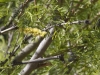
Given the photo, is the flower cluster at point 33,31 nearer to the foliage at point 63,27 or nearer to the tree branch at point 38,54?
the foliage at point 63,27

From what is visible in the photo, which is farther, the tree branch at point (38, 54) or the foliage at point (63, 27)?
the tree branch at point (38, 54)

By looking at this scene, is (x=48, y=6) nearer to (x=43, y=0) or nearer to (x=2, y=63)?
(x=43, y=0)

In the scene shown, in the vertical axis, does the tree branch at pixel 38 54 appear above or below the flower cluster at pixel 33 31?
below

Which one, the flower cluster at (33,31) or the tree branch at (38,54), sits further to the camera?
the tree branch at (38,54)

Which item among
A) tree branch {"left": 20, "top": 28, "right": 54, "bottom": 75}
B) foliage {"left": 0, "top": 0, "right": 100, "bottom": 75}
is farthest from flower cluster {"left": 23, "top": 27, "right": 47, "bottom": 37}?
tree branch {"left": 20, "top": 28, "right": 54, "bottom": 75}

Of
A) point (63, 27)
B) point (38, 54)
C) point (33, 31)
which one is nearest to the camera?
point (33, 31)

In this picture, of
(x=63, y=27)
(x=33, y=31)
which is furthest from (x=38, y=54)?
(x=33, y=31)

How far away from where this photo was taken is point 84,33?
81 centimetres

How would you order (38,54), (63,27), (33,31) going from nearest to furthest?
(33,31), (63,27), (38,54)

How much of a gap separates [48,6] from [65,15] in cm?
7

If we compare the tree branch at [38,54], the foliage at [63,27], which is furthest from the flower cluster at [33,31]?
the tree branch at [38,54]

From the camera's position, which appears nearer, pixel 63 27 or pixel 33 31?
pixel 33 31

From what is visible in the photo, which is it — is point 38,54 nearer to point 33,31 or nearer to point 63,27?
point 63,27

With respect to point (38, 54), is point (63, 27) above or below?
above
